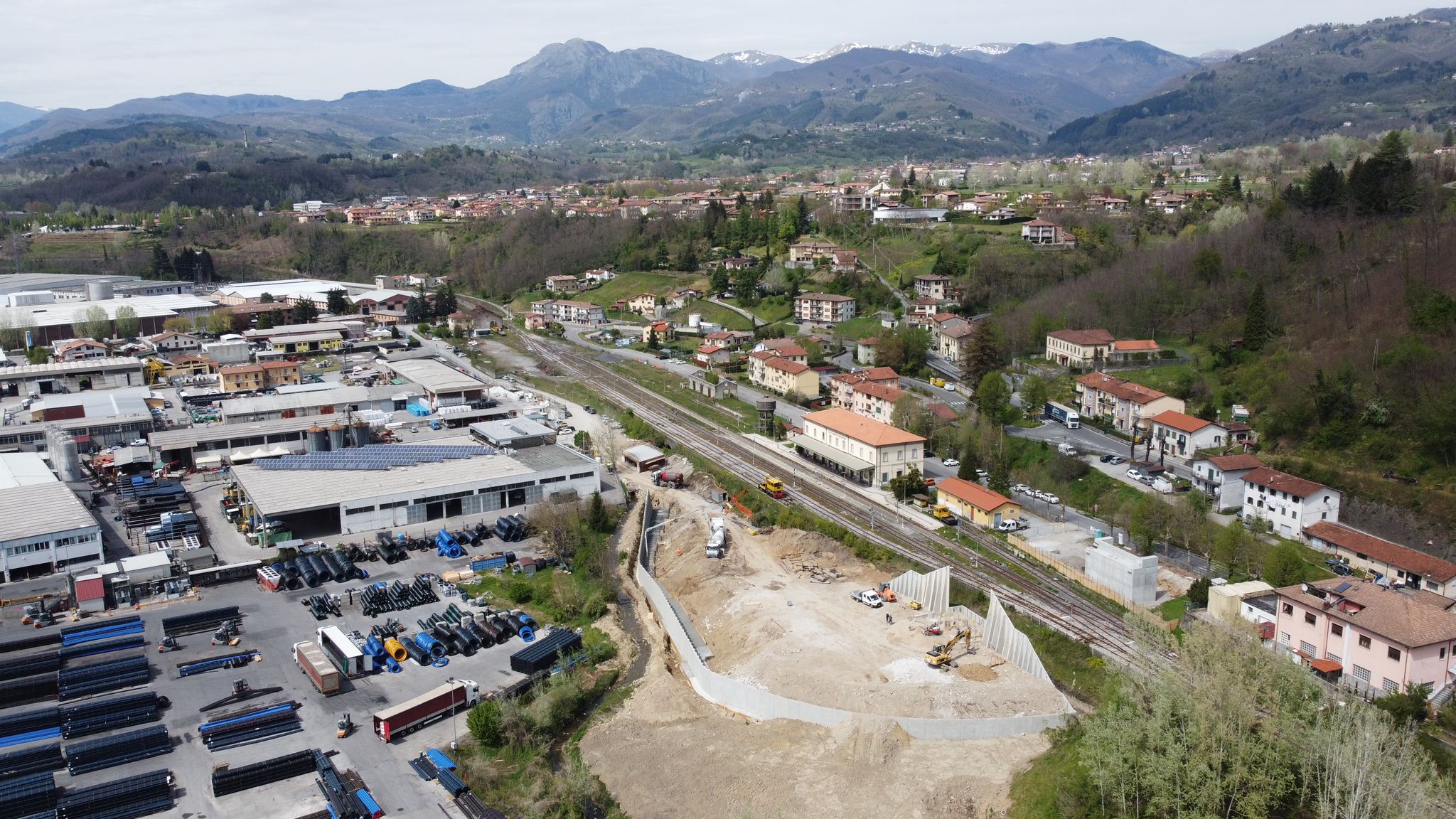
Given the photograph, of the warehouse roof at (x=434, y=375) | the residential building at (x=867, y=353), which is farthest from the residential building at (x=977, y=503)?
the warehouse roof at (x=434, y=375)

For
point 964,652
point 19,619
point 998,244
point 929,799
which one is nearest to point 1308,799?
point 929,799

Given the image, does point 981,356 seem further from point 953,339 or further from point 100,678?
point 100,678

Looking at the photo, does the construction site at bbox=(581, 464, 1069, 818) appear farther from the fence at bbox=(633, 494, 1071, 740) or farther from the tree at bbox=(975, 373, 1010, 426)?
the tree at bbox=(975, 373, 1010, 426)

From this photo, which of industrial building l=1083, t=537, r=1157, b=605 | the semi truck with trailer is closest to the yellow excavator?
industrial building l=1083, t=537, r=1157, b=605

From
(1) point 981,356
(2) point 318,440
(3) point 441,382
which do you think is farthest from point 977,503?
(3) point 441,382

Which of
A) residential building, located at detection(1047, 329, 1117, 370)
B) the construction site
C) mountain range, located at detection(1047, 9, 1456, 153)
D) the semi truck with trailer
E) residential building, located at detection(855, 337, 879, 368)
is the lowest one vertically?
the construction site

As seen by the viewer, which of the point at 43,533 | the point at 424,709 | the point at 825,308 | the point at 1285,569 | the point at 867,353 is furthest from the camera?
the point at 825,308
